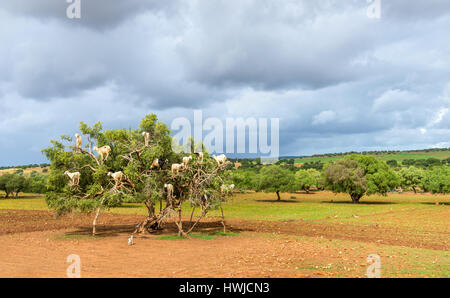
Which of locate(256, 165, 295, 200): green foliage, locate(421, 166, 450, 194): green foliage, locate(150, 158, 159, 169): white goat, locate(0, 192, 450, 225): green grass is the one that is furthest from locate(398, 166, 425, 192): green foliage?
locate(150, 158, 159, 169): white goat

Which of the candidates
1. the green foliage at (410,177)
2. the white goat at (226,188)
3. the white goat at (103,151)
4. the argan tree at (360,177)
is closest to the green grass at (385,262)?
the white goat at (226,188)

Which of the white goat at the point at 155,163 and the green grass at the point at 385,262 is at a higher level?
Answer: the white goat at the point at 155,163

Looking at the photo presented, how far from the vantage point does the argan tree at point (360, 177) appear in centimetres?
6625

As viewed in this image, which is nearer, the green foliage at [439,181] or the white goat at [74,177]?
the white goat at [74,177]

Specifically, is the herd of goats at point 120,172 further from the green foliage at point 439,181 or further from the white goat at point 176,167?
the green foliage at point 439,181

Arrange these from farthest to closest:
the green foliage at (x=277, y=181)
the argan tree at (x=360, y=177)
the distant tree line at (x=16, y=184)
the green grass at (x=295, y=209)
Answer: the distant tree line at (x=16, y=184) < the green foliage at (x=277, y=181) < the argan tree at (x=360, y=177) < the green grass at (x=295, y=209)

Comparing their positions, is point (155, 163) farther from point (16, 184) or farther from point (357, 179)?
point (16, 184)

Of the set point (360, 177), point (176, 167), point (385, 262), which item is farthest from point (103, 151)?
point (360, 177)

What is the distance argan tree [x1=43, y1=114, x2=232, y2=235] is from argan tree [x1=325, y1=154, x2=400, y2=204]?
162 ft

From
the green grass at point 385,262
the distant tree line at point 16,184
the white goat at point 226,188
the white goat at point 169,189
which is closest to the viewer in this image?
the green grass at point 385,262

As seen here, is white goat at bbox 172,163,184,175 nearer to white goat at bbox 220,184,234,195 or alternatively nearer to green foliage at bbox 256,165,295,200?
white goat at bbox 220,184,234,195

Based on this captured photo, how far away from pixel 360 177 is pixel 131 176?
186 ft

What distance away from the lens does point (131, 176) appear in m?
22.1

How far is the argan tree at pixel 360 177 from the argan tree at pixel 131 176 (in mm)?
49335
